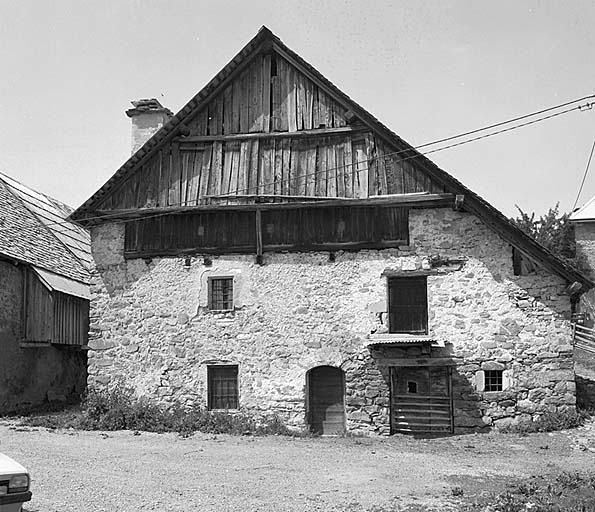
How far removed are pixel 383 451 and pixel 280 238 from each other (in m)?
5.68

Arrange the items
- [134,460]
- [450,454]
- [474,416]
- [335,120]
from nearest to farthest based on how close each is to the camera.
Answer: [134,460] → [450,454] → [474,416] → [335,120]

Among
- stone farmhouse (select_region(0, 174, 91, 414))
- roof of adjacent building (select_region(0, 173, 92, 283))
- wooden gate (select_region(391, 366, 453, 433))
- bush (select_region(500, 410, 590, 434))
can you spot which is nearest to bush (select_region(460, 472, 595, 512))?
bush (select_region(500, 410, 590, 434))

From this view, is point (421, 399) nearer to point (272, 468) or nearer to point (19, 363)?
point (272, 468)

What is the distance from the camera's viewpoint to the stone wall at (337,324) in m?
16.6

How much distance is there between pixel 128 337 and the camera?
18.2 meters

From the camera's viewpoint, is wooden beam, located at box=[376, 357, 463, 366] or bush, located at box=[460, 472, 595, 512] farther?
wooden beam, located at box=[376, 357, 463, 366]

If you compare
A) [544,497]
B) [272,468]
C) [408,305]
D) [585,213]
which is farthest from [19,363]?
[585,213]

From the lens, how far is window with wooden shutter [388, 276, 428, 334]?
17172 millimetres

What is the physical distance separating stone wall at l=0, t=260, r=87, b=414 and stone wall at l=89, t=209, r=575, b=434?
3113mm

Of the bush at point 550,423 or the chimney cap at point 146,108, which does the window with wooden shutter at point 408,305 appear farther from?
the chimney cap at point 146,108

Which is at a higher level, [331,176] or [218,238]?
[331,176]

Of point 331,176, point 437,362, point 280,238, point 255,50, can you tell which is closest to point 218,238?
point 280,238

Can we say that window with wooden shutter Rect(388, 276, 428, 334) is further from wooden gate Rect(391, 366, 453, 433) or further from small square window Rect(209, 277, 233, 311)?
small square window Rect(209, 277, 233, 311)

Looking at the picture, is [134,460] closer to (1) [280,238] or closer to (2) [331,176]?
(1) [280,238]
